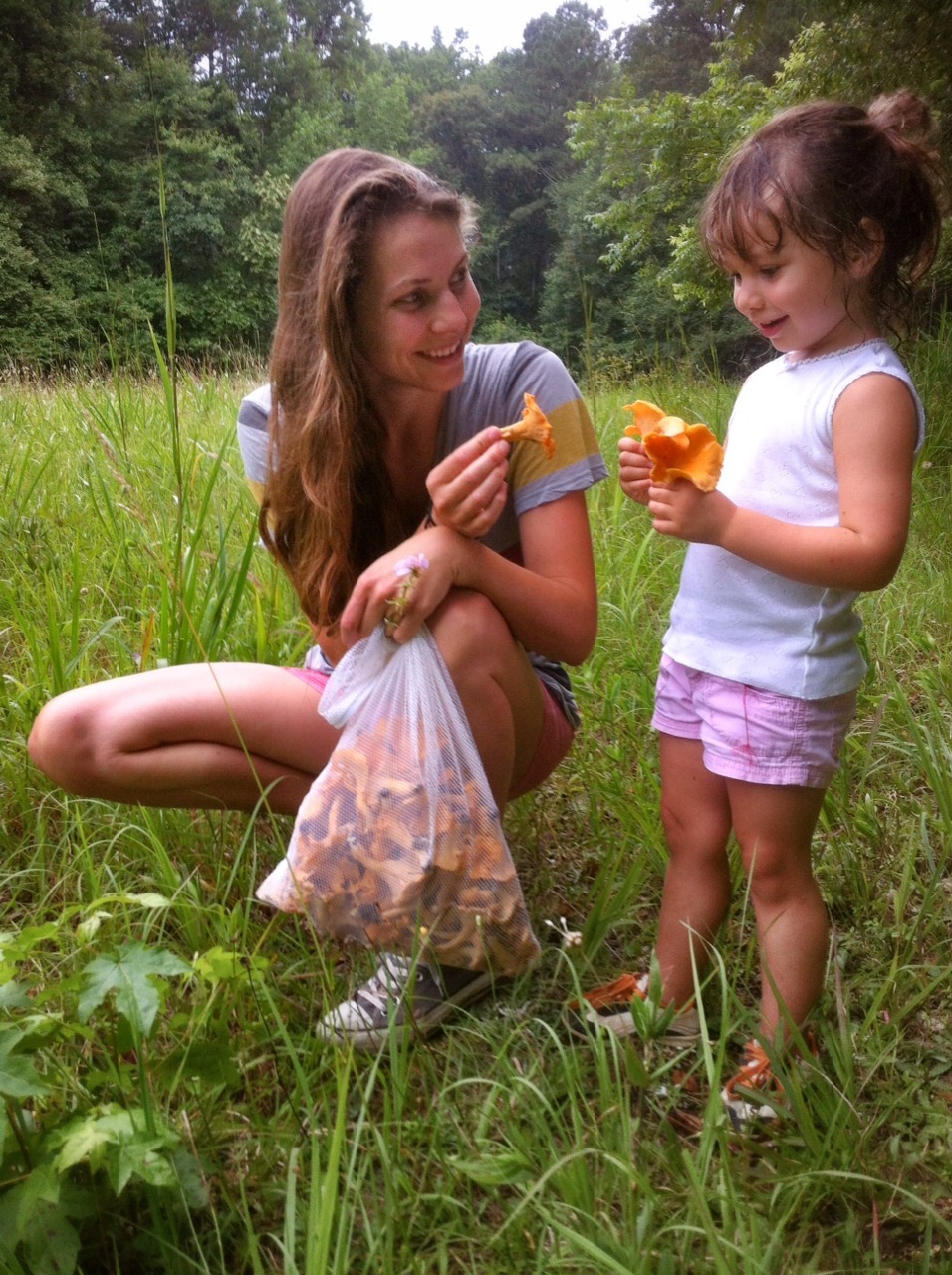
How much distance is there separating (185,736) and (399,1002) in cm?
51

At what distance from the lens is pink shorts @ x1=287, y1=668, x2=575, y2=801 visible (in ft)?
5.34

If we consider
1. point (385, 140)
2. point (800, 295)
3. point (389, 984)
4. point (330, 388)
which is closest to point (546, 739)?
point (389, 984)

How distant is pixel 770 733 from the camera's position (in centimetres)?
121

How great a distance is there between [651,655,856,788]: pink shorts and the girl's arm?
17 centimetres

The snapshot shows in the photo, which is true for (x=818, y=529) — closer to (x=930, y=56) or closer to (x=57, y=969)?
(x=57, y=969)

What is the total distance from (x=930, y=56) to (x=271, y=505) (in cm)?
301

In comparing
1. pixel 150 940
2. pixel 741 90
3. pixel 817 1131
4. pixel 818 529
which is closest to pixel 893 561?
pixel 818 529

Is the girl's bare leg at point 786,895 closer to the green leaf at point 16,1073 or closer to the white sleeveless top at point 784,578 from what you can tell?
the white sleeveless top at point 784,578

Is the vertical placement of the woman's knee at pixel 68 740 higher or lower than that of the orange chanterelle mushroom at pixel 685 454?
lower

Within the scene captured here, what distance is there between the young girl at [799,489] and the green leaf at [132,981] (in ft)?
1.77

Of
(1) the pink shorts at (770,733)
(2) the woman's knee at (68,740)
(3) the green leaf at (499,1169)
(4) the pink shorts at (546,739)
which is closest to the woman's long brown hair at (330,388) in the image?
(4) the pink shorts at (546,739)

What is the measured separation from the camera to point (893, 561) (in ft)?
3.64

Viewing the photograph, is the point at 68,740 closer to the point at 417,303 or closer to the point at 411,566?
the point at 411,566

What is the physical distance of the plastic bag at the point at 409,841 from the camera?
129 cm
